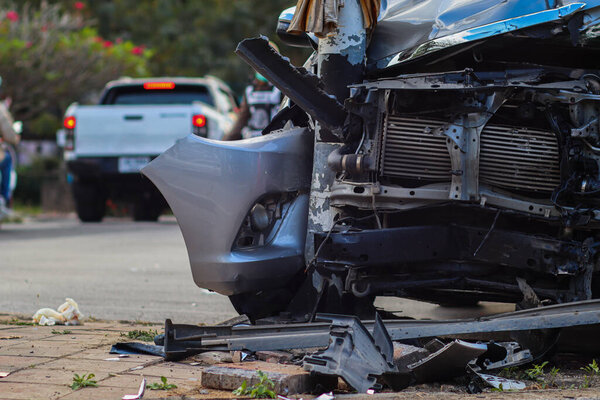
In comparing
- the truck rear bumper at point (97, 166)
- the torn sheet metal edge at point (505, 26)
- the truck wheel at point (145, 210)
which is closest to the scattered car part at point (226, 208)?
the torn sheet metal edge at point (505, 26)

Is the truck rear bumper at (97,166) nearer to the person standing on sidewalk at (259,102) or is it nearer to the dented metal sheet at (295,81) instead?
the person standing on sidewalk at (259,102)

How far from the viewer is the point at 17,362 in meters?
4.56

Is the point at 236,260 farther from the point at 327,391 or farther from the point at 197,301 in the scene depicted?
the point at 197,301

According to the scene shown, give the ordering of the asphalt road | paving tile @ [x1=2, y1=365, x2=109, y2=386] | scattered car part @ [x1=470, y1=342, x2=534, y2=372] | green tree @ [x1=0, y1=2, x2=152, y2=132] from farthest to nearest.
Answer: green tree @ [x1=0, y1=2, x2=152, y2=132] → the asphalt road → scattered car part @ [x1=470, y1=342, x2=534, y2=372] → paving tile @ [x1=2, y1=365, x2=109, y2=386]

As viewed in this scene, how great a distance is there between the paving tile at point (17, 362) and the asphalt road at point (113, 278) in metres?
1.73

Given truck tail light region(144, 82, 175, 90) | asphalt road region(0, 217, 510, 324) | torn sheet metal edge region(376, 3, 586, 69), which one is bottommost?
asphalt road region(0, 217, 510, 324)

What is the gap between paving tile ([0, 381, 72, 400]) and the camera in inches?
152

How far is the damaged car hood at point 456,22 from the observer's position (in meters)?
4.83

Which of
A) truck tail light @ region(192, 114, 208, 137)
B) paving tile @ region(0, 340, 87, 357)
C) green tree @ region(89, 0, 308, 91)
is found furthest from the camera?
green tree @ region(89, 0, 308, 91)

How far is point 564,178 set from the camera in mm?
4824

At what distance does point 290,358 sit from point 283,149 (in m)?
1.27

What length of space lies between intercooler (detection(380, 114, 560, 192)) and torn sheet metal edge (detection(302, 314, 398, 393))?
32.7 inches

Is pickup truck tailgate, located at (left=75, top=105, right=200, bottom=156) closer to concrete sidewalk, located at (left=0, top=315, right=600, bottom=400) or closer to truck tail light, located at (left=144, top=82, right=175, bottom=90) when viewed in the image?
truck tail light, located at (left=144, top=82, right=175, bottom=90)

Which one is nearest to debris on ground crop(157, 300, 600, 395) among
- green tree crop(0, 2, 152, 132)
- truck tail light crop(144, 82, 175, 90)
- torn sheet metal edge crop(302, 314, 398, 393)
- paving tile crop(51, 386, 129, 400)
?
torn sheet metal edge crop(302, 314, 398, 393)
